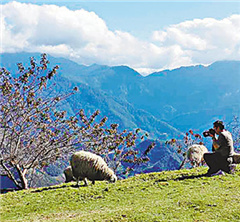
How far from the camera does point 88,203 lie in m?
12.4

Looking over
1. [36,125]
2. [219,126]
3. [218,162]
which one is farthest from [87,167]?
[36,125]

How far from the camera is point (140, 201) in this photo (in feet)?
38.8

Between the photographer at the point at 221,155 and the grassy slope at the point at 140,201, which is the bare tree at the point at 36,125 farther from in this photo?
the photographer at the point at 221,155

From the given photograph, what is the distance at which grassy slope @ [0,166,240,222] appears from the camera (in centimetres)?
968

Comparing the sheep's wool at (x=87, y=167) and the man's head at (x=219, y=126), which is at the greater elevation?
the man's head at (x=219, y=126)

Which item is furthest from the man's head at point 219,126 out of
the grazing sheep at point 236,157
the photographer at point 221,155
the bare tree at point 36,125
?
the bare tree at point 36,125

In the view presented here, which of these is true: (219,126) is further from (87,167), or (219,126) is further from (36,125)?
(36,125)

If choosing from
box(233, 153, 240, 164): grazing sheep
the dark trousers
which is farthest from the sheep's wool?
box(233, 153, 240, 164): grazing sheep

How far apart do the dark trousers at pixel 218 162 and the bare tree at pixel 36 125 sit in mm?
9712

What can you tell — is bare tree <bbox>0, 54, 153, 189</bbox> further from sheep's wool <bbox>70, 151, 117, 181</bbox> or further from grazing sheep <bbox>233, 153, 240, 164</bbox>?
grazing sheep <bbox>233, 153, 240, 164</bbox>

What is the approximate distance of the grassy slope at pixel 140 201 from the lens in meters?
9.68

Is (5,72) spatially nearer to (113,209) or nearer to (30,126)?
(30,126)

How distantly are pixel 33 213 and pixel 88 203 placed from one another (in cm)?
219

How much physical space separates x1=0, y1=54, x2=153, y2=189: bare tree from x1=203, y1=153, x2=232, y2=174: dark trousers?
9.71m
